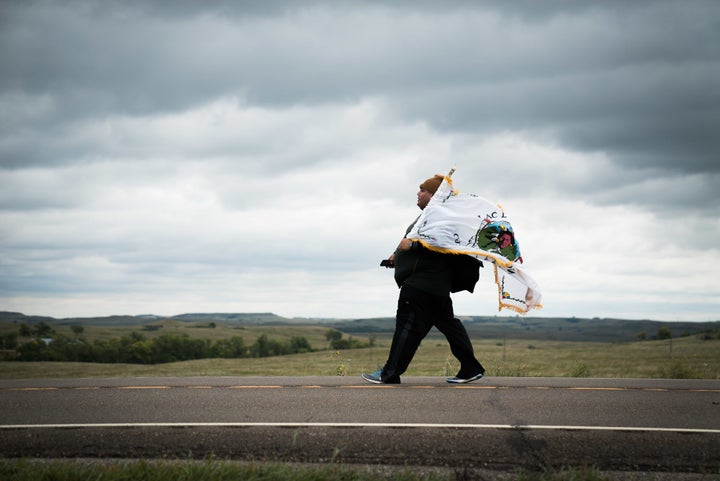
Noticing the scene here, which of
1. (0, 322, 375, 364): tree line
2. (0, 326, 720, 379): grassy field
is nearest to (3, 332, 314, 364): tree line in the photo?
(0, 322, 375, 364): tree line

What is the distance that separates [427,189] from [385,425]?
3840 mm

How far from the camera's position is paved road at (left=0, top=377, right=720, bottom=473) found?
489 cm

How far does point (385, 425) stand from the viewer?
537cm

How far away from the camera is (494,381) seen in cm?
831

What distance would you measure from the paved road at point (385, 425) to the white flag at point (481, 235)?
1.32 m

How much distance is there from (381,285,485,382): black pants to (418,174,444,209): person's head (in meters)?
1.25

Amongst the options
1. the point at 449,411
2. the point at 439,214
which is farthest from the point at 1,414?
the point at 439,214

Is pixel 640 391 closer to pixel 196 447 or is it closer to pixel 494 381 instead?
pixel 494 381

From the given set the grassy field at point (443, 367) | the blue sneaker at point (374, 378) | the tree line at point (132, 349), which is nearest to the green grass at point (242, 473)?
the blue sneaker at point (374, 378)

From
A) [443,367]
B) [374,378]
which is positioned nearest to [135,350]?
[443,367]

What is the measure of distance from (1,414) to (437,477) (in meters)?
4.61

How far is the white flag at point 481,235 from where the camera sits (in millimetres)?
7816

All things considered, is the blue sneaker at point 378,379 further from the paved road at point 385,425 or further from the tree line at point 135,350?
the tree line at point 135,350

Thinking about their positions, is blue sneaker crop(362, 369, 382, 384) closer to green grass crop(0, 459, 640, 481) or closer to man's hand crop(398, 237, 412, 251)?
man's hand crop(398, 237, 412, 251)
